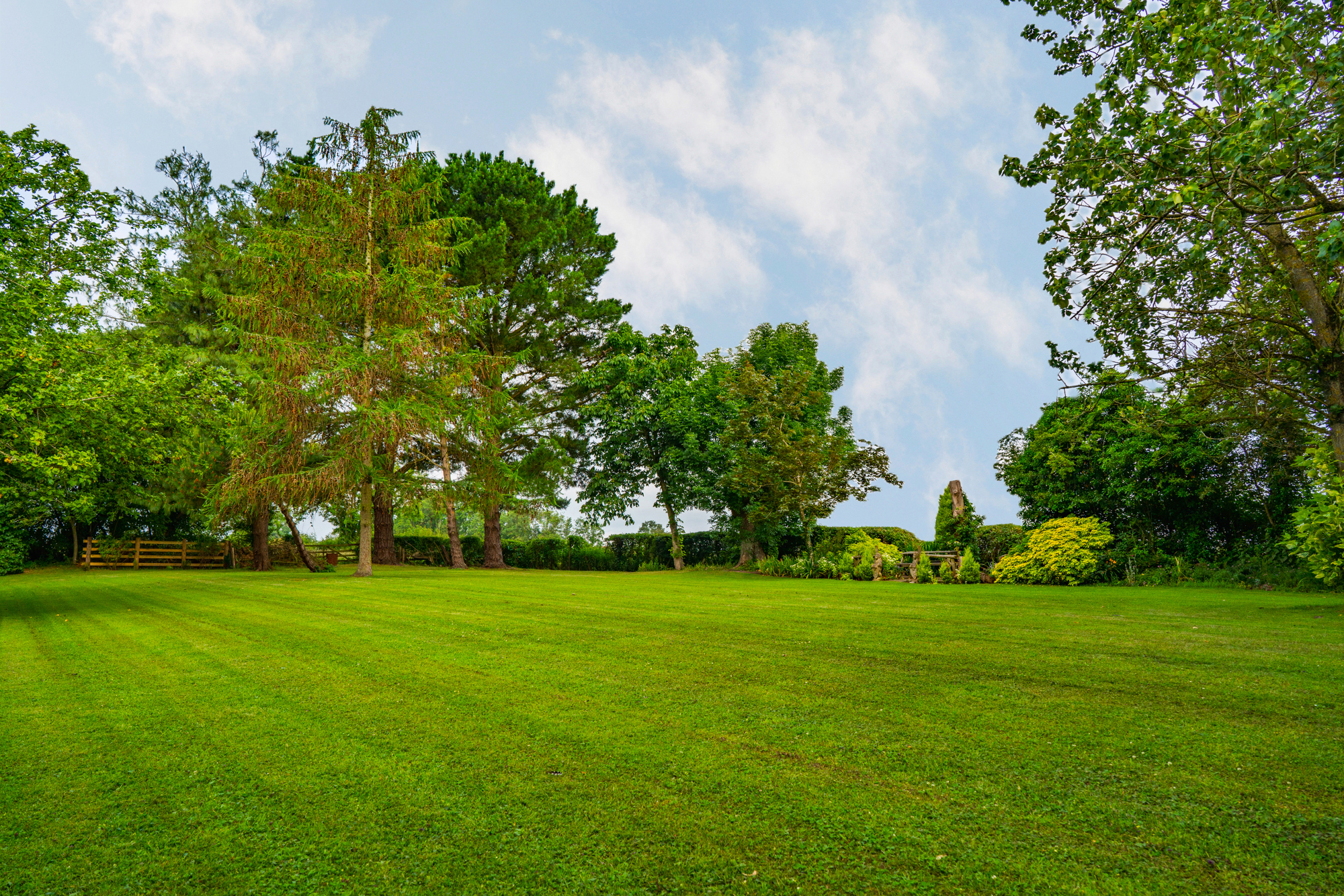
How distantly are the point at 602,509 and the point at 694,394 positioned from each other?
610cm

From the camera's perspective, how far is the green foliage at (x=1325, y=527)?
30.7ft

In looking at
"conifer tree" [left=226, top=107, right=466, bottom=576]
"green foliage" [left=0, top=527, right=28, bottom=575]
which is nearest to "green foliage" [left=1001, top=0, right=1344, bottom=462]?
Result: "conifer tree" [left=226, top=107, right=466, bottom=576]

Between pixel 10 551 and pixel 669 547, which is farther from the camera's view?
pixel 669 547

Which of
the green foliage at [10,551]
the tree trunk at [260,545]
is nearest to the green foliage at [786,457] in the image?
the tree trunk at [260,545]

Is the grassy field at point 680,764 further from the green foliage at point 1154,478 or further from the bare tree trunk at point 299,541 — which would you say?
the bare tree trunk at point 299,541

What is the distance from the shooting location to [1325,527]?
948 cm

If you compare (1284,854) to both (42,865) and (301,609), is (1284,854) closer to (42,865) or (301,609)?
(42,865)

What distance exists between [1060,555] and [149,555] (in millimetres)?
33828

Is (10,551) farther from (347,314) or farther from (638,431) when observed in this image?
(638,431)

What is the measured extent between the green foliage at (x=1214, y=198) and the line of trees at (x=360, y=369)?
34.0 ft

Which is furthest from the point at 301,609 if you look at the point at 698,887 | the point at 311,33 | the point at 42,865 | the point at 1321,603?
the point at 311,33

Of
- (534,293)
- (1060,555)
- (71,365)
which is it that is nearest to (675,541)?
(534,293)

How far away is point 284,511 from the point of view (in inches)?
789

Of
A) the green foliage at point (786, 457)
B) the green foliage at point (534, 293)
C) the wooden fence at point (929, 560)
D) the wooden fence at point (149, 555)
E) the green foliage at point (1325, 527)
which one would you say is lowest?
the wooden fence at point (149, 555)
